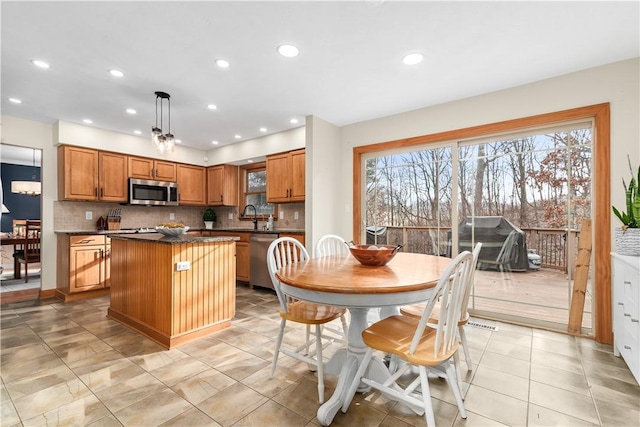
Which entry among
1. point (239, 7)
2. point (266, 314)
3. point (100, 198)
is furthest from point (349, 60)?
point (100, 198)

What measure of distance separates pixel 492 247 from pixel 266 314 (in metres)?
2.71

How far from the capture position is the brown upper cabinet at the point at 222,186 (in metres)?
5.74

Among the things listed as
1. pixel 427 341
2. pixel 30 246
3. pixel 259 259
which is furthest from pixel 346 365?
pixel 30 246

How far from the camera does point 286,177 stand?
461cm

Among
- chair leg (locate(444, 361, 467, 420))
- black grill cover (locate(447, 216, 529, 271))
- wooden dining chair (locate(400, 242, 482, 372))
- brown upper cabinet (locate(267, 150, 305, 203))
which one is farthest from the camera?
brown upper cabinet (locate(267, 150, 305, 203))

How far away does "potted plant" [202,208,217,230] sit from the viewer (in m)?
6.04

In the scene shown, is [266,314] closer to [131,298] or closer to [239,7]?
[131,298]

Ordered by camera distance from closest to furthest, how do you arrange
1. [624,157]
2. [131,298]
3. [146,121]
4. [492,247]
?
[624,157]
[131,298]
[492,247]
[146,121]

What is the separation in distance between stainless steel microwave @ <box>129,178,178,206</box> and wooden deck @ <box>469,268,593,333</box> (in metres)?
4.96

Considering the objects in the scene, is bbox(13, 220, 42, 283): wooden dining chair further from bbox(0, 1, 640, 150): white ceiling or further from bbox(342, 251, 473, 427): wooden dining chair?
bbox(342, 251, 473, 427): wooden dining chair

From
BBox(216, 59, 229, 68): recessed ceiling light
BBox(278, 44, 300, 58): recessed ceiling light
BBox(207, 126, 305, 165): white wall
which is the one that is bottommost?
BBox(207, 126, 305, 165): white wall

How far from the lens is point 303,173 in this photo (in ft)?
14.4

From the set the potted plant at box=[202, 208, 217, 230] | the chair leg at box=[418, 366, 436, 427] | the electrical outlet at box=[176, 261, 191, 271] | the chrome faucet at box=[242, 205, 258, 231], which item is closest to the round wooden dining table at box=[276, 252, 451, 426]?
the chair leg at box=[418, 366, 436, 427]

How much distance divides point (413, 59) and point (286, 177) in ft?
8.39
